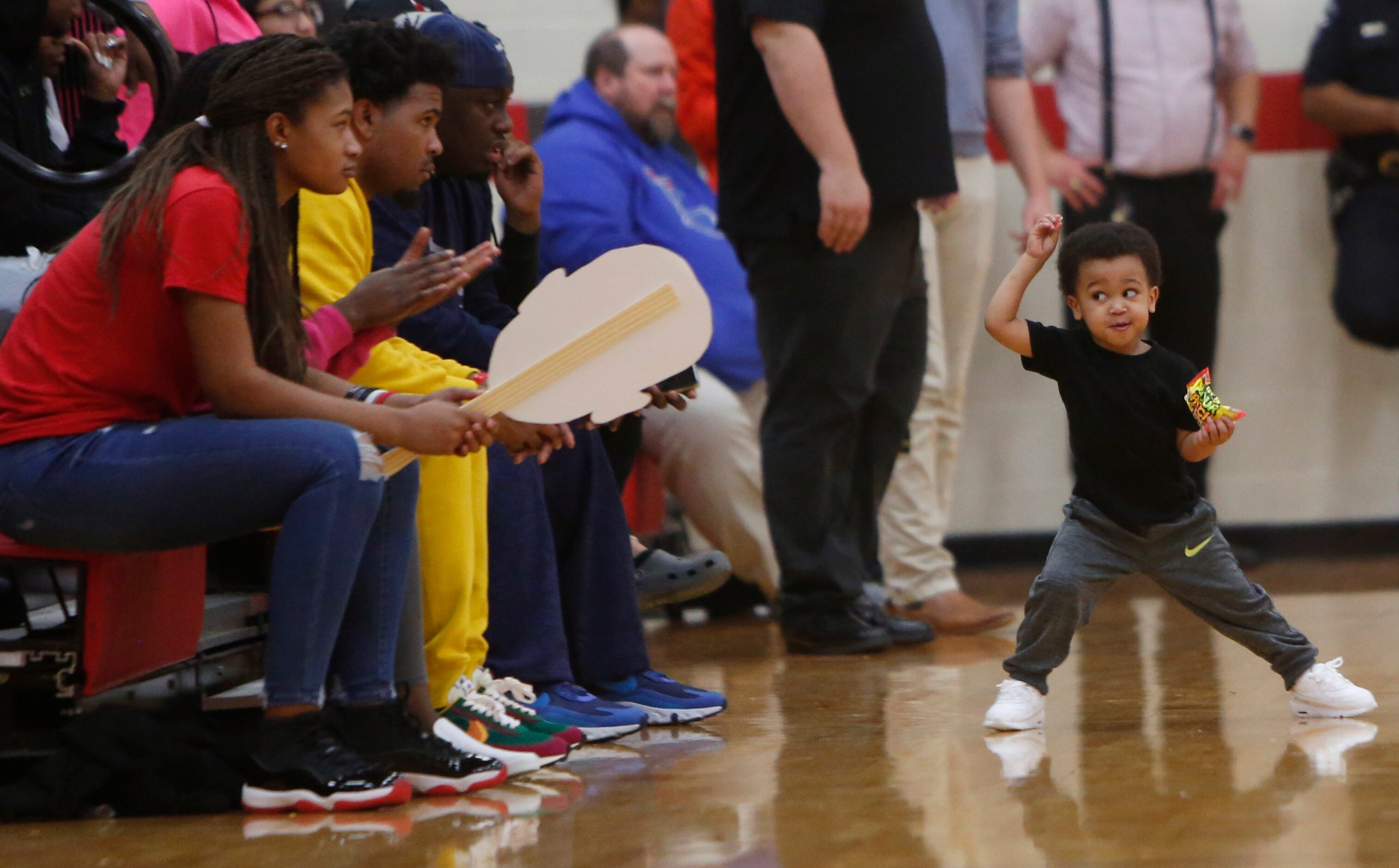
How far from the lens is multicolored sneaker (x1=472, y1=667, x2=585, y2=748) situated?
2295 mm

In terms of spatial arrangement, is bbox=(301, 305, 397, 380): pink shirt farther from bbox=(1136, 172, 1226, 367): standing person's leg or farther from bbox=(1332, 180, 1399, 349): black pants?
bbox=(1332, 180, 1399, 349): black pants

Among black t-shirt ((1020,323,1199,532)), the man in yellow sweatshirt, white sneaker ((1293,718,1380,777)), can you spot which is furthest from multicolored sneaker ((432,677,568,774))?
white sneaker ((1293,718,1380,777))

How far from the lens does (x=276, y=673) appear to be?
199cm

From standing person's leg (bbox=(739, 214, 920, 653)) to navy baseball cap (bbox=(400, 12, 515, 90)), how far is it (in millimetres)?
811

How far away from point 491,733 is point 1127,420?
949 millimetres

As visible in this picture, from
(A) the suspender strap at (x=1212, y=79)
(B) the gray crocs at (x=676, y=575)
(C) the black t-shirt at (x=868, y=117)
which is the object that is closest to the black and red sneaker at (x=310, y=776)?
(B) the gray crocs at (x=676, y=575)

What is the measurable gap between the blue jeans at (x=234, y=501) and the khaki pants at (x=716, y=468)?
1761mm

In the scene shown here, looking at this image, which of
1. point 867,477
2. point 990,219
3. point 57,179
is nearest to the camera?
point 57,179

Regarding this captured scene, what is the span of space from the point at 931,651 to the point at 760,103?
106cm

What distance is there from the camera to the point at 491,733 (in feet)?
7.36

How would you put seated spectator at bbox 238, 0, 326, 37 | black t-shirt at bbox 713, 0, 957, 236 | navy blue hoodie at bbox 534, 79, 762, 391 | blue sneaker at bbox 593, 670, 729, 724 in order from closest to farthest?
blue sneaker at bbox 593, 670, 729, 724 < seated spectator at bbox 238, 0, 326, 37 < black t-shirt at bbox 713, 0, 957, 236 < navy blue hoodie at bbox 534, 79, 762, 391

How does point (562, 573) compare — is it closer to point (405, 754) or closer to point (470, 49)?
point (405, 754)

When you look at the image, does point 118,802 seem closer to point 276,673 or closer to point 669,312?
point 276,673

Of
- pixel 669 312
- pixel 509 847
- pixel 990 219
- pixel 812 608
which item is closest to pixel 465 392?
pixel 669 312
